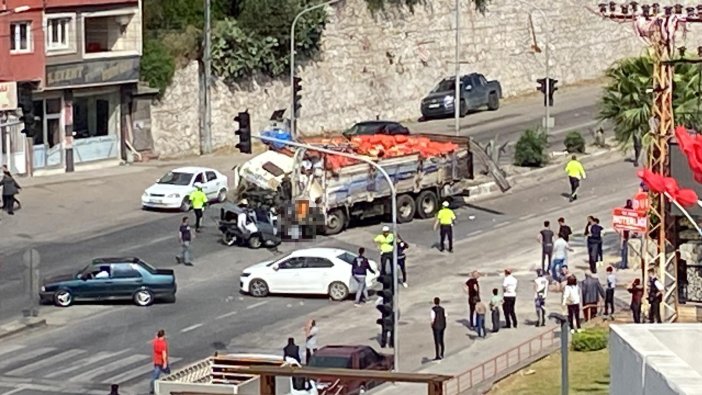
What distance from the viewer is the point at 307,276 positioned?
42.9 m

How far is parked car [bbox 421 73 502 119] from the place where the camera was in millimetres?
69375

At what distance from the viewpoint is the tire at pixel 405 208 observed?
50.2 m

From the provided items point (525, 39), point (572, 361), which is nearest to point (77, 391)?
point (572, 361)

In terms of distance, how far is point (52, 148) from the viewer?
58312mm

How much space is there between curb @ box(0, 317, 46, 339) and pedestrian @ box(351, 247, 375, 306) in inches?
269

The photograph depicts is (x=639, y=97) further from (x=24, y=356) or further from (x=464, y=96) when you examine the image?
(x=464, y=96)

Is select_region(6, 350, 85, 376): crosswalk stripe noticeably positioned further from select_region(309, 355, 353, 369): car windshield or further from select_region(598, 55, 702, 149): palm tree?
select_region(598, 55, 702, 149): palm tree

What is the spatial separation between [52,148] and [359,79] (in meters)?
14.6

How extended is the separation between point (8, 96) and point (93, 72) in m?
3.70

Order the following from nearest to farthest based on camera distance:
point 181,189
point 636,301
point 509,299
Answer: point 636,301 < point 509,299 < point 181,189

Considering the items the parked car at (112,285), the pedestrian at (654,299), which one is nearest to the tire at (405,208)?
the parked car at (112,285)

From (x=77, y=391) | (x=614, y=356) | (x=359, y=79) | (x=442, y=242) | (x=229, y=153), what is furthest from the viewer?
(x=359, y=79)

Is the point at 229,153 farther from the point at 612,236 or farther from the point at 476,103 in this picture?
the point at 612,236

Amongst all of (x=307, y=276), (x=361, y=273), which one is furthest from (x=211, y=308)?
(x=361, y=273)
